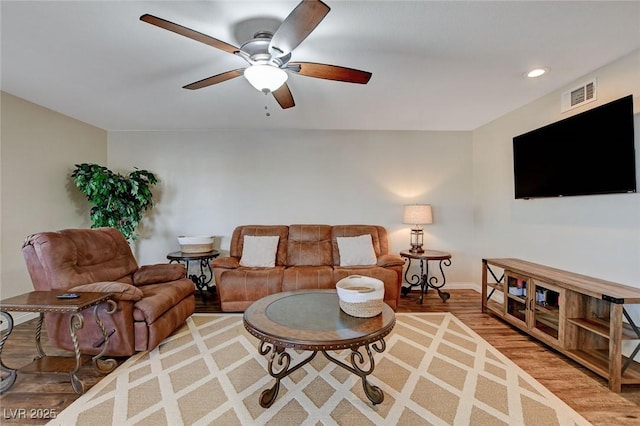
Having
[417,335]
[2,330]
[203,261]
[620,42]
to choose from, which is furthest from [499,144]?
[2,330]

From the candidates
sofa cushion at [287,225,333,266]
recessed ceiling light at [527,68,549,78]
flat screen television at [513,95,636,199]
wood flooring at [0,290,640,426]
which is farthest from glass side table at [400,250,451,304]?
recessed ceiling light at [527,68,549,78]

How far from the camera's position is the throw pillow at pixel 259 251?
358 cm

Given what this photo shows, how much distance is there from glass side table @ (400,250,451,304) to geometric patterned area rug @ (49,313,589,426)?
3.87ft

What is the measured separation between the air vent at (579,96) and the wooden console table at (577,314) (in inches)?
61.0

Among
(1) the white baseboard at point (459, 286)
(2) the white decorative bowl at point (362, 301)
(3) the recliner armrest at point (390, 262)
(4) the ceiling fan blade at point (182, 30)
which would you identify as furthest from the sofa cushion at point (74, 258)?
(1) the white baseboard at point (459, 286)

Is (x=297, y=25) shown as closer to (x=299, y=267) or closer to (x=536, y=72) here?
(x=536, y=72)

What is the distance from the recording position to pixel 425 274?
13.5 ft

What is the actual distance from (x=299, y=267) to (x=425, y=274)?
1871 mm

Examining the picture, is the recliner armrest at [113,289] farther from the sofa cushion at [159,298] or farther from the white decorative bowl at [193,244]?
the white decorative bowl at [193,244]

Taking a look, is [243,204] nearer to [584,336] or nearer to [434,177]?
[434,177]

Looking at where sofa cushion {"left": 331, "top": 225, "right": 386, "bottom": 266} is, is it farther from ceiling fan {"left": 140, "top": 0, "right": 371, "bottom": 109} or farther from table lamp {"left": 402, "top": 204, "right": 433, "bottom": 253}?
ceiling fan {"left": 140, "top": 0, "right": 371, "bottom": 109}

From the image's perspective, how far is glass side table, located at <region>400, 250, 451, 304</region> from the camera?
362 centimetres

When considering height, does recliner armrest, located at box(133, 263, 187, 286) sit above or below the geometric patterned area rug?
above

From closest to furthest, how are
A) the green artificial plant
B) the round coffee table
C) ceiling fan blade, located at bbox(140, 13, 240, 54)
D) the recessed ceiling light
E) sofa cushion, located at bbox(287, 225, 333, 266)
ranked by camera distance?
ceiling fan blade, located at bbox(140, 13, 240, 54), the round coffee table, the recessed ceiling light, the green artificial plant, sofa cushion, located at bbox(287, 225, 333, 266)
